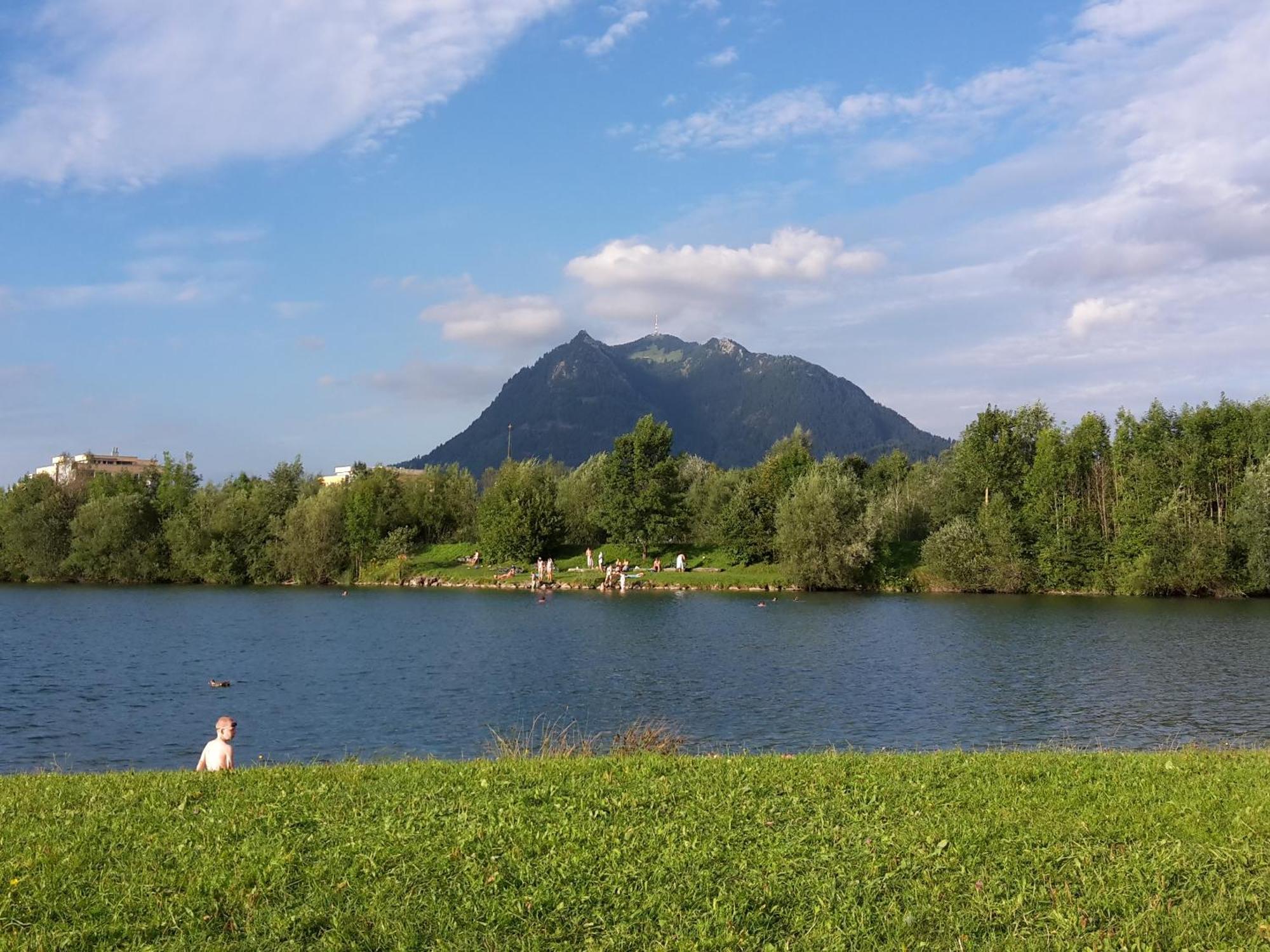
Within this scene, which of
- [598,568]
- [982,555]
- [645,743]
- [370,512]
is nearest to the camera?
[645,743]

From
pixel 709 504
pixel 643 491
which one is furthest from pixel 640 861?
pixel 709 504

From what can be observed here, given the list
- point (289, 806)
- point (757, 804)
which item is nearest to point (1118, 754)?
point (757, 804)

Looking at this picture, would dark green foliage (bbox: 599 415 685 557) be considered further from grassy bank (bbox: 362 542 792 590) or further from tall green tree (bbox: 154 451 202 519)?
tall green tree (bbox: 154 451 202 519)

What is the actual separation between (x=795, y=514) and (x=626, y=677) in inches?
1781

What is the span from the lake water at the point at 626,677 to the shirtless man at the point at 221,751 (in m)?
5.14

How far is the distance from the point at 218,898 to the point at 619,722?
17788 mm

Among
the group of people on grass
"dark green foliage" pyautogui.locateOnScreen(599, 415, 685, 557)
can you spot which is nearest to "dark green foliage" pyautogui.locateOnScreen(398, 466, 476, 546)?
the group of people on grass

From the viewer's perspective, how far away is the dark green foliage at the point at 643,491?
87.6m

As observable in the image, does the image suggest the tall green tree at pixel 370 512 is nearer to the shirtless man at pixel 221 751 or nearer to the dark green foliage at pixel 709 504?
the dark green foliage at pixel 709 504

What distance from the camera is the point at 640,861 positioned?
8352 millimetres

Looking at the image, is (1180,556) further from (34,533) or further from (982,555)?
(34,533)

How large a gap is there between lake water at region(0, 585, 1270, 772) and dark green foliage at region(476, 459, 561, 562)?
2612 centimetres

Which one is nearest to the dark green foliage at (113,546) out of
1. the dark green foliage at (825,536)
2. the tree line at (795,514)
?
the tree line at (795,514)

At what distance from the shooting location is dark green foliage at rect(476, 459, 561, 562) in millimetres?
88125
